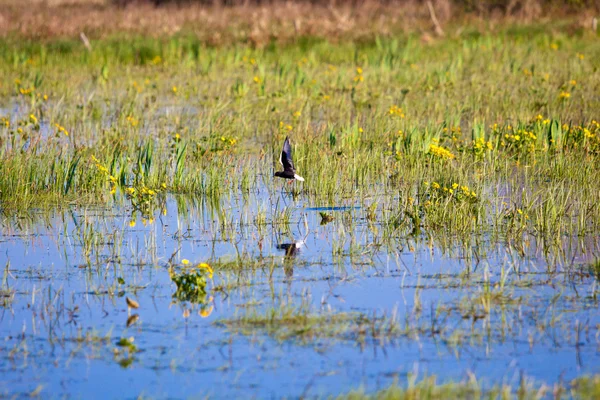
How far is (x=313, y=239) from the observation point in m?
6.90

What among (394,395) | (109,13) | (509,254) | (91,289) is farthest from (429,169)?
(109,13)

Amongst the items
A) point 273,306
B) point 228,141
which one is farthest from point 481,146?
point 273,306

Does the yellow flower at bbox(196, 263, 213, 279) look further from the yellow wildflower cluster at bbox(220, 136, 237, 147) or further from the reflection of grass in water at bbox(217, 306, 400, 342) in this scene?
the yellow wildflower cluster at bbox(220, 136, 237, 147)

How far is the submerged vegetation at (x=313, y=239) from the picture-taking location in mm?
4555

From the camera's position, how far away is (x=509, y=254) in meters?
6.29

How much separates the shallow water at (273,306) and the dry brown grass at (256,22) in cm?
1212

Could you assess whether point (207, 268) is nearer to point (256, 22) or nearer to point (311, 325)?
point (311, 325)

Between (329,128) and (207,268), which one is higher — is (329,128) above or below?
above

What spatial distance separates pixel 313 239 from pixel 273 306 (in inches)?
65.2

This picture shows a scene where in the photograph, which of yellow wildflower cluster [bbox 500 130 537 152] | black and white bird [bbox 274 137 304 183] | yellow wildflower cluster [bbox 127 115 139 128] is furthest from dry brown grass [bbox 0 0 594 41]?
black and white bird [bbox 274 137 304 183]

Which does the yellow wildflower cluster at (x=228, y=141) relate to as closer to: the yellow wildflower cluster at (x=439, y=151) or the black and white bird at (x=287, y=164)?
the black and white bird at (x=287, y=164)

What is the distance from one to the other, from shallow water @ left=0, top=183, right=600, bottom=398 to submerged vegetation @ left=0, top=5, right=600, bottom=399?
2cm

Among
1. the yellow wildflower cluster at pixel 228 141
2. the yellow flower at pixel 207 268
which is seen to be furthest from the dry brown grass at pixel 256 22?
the yellow flower at pixel 207 268

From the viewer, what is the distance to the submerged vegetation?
4555mm
